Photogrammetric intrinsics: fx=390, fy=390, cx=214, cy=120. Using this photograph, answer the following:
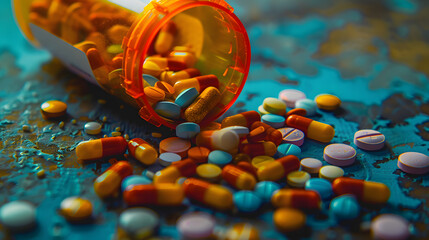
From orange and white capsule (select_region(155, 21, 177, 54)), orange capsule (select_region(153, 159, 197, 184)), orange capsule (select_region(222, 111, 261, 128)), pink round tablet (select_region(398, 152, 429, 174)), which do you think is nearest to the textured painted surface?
pink round tablet (select_region(398, 152, 429, 174))

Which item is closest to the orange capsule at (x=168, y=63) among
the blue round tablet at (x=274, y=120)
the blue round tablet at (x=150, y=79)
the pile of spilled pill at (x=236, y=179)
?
the blue round tablet at (x=150, y=79)

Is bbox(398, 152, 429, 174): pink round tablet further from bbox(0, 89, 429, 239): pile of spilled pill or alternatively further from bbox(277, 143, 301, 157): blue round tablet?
bbox(277, 143, 301, 157): blue round tablet

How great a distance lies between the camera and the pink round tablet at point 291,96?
2.21 meters

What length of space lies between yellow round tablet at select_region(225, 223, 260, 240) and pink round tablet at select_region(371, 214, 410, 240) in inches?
15.7

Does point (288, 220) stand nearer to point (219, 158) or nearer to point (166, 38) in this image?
point (219, 158)

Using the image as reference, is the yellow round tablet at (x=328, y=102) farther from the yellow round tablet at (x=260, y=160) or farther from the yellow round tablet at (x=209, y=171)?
the yellow round tablet at (x=209, y=171)

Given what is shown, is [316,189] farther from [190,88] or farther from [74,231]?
[74,231]

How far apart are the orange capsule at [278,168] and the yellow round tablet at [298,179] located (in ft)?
0.09

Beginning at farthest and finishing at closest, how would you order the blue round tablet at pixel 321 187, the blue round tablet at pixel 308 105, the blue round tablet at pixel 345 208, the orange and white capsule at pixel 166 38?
the orange and white capsule at pixel 166 38 → the blue round tablet at pixel 308 105 → the blue round tablet at pixel 321 187 → the blue round tablet at pixel 345 208

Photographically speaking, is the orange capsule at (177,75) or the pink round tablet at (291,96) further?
the pink round tablet at (291,96)

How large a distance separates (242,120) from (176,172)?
0.48m

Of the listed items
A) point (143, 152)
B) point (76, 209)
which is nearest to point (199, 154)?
point (143, 152)

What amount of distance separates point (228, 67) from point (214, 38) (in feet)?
0.66

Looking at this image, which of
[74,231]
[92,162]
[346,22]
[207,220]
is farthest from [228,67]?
[346,22]
